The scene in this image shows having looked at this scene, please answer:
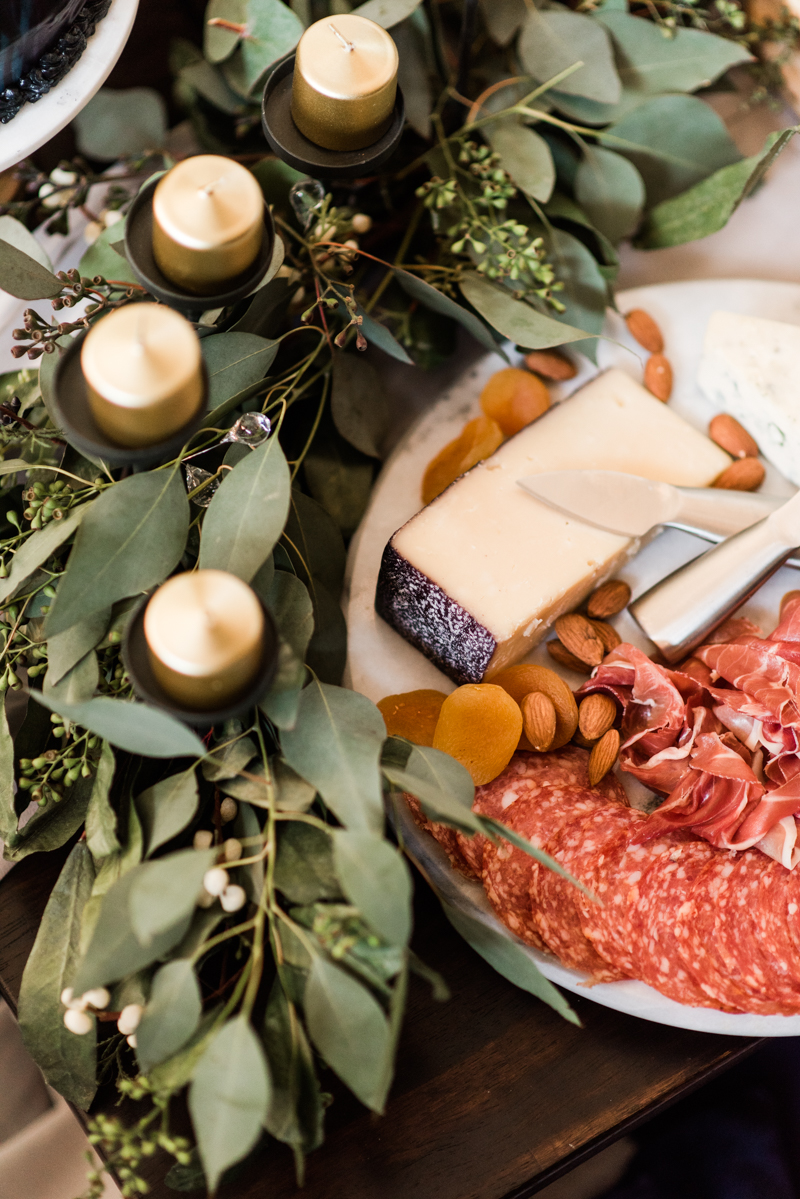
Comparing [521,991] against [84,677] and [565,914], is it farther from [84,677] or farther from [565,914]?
[84,677]

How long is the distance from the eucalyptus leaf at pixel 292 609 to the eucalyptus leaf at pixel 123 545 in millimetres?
89

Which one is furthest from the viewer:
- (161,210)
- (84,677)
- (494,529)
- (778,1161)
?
(778,1161)

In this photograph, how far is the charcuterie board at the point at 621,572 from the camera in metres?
0.82

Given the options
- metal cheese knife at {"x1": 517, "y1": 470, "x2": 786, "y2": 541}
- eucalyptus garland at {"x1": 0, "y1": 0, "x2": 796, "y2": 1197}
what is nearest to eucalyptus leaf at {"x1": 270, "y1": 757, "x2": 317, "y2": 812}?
eucalyptus garland at {"x1": 0, "y1": 0, "x2": 796, "y2": 1197}

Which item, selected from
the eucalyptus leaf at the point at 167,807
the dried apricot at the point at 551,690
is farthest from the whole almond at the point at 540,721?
the eucalyptus leaf at the point at 167,807

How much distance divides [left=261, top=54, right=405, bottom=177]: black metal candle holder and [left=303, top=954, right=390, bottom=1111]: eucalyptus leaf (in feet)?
2.02

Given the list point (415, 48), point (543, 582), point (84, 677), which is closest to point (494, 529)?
point (543, 582)

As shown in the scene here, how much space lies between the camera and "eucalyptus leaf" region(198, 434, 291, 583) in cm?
66

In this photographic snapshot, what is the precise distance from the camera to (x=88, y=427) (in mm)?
566

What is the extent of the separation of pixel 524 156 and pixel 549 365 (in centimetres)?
24

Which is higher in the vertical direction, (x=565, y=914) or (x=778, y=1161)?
(x=565, y=914)

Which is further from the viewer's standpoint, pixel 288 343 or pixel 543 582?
pixel 288 343

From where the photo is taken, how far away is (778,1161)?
104 centimetres

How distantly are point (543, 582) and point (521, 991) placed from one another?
41cm
